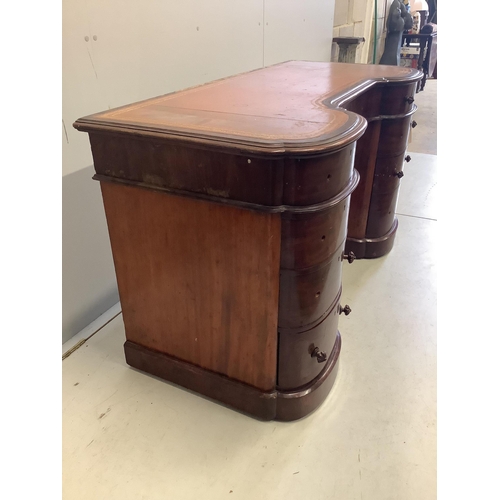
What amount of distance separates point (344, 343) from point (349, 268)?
0.52 m

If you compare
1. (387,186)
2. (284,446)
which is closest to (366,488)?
(284,446)

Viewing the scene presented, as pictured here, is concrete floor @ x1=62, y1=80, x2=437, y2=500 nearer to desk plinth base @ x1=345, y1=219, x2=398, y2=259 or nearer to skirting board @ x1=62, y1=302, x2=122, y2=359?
skirting board @ x1=62, y1=302, x2=122, y2=359

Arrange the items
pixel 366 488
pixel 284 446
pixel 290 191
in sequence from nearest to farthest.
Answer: pixel 290 191 < pixel 366 488 < pixel 284 446

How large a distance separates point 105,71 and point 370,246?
1341 millimetres

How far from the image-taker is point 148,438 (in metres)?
1.21

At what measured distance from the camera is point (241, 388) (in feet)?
4.12

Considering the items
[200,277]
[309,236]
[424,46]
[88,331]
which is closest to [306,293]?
[309,236]

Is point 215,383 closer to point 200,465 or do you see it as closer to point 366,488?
point 200,465

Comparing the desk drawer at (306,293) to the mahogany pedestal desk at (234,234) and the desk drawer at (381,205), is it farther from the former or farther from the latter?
the desk drawer at (381,205)

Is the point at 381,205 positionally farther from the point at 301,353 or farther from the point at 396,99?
the point at 301,353

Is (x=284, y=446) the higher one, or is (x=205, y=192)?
(x=205, y=192)

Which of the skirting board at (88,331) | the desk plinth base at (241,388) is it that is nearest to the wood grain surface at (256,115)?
the desk plinth base at (241,388)

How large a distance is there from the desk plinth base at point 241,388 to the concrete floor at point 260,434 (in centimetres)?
3
